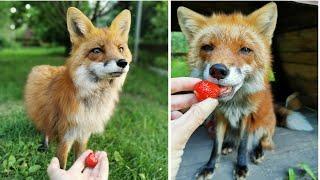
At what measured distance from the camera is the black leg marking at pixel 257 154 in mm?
2014

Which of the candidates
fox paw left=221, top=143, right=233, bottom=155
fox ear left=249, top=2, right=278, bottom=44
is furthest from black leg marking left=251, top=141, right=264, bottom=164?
fox ear left=249, top=2, right=278, bottom=44

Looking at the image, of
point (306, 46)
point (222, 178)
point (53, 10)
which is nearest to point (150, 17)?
point (53, 10)

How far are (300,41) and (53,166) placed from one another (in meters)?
1.24

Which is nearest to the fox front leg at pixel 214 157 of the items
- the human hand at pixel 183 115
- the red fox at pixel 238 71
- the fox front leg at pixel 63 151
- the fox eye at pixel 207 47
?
the red fox at pixel 238 71

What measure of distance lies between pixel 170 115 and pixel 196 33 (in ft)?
1.19

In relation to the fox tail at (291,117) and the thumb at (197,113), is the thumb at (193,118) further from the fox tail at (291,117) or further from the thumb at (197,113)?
the fox tail at (291,117)

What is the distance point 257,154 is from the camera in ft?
6.63

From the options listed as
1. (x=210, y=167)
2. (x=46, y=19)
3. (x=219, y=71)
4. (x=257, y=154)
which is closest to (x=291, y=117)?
(x=257, y=154)

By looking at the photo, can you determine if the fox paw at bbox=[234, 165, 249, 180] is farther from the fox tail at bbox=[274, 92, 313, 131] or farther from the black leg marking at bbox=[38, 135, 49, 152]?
the black leg marking at bbox=[38, 135, 49, 152]

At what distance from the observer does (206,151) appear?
2.00 m

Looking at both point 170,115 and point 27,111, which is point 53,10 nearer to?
point 27,111

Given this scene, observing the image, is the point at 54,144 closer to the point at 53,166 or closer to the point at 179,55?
the point at 53,166

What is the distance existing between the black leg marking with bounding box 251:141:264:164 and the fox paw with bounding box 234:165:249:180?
6 cm

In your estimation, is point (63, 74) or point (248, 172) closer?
point (63, 74)
